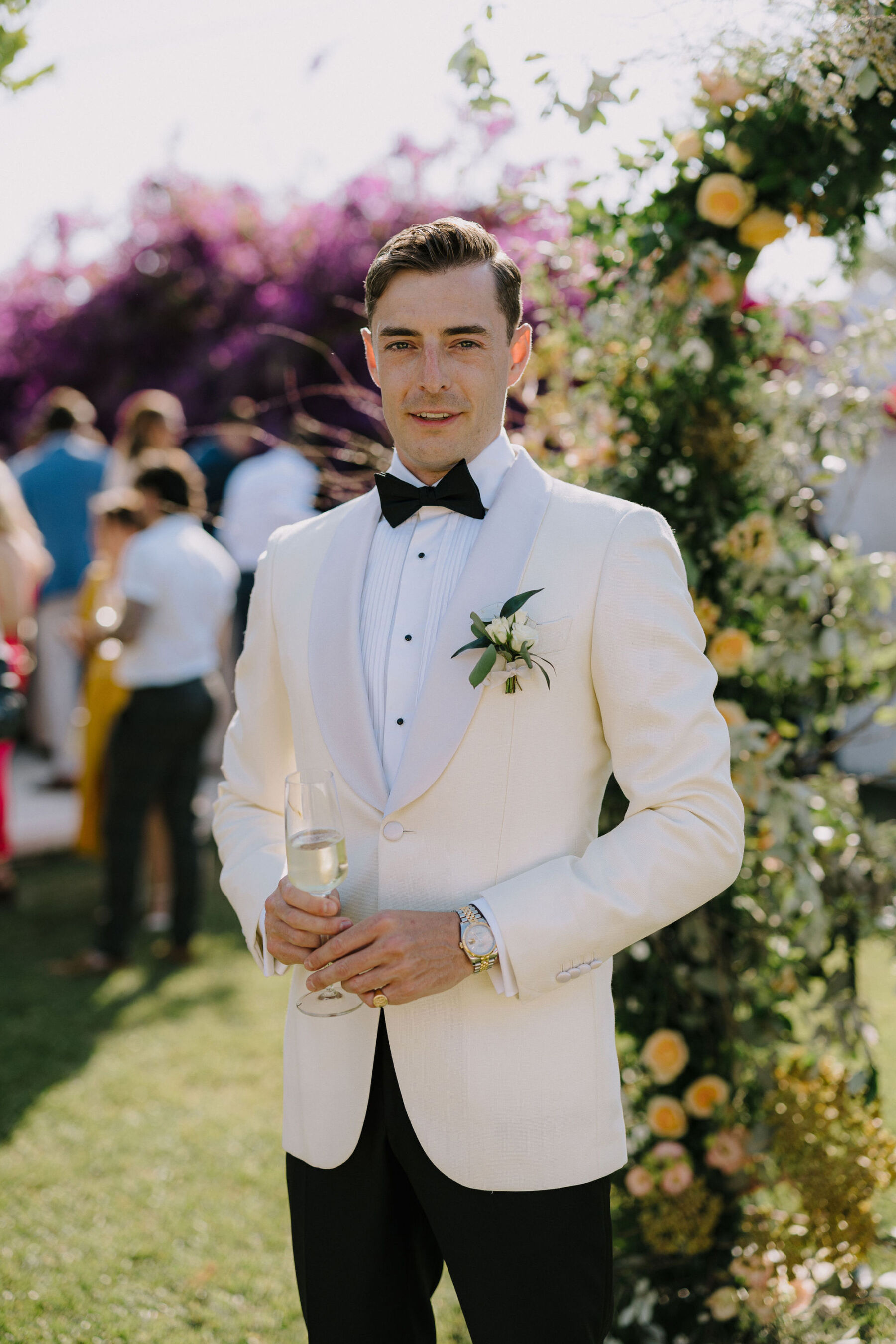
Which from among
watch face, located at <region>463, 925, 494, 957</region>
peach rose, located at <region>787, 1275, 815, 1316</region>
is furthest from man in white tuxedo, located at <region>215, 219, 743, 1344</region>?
peach rose, located at <region>787, 1275, 815, 1316</region>

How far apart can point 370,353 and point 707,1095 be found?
1.88 meters

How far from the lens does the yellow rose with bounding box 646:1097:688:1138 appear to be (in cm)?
271

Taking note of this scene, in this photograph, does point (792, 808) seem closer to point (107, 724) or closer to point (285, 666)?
point (285, 666)

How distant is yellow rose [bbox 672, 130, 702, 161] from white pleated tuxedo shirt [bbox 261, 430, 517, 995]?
3.25 ft

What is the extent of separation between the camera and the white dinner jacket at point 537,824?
1625 mm

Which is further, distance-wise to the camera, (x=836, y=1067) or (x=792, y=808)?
(x=836, y=1067)

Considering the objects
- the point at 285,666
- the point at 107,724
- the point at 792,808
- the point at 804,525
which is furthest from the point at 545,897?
the point at 107,724

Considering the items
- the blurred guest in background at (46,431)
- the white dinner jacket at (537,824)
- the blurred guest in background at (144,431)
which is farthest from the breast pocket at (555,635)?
the blurred guest in background at (46,431)

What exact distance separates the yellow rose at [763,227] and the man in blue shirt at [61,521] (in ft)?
18.2

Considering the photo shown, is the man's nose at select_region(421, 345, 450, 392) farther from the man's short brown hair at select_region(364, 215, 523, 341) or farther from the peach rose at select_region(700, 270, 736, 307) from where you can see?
the peach rose at select_region(700, 270, 736, 307)

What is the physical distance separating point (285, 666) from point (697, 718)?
0.69m

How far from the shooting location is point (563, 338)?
2945mm

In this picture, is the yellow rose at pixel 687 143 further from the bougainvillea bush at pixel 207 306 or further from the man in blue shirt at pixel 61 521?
the man in blue shirt at pixel 61 521

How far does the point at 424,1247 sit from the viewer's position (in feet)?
6.28
